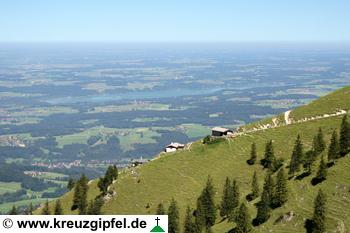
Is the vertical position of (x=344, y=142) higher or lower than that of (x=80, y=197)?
higher

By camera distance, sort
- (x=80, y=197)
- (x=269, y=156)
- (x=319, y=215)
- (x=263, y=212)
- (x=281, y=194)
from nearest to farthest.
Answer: (x=319, y=215) < (x=263, y=212) < (x=281, y=194) < (x=269, y=156) < (x=80, y=197)

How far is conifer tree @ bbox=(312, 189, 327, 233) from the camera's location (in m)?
71.4

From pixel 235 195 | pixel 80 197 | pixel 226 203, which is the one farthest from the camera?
pixel 80 197

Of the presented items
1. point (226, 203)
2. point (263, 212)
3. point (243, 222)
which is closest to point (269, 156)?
point (226, 203)

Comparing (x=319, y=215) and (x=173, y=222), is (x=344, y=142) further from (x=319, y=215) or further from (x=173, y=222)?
(x=173, y=222)

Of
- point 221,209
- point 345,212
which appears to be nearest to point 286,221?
point 345,212

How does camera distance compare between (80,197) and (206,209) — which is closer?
(206,209)

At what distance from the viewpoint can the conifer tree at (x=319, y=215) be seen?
2813 inches

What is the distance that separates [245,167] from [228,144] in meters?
13.7

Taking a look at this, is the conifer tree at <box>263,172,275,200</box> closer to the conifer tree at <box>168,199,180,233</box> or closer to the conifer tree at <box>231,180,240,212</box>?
the conifer tree at <box>231,180,240,212</box>

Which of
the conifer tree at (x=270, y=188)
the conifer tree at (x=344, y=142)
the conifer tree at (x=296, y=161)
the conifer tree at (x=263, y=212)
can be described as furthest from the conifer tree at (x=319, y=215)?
the conifer tree at (x=296, y=161)

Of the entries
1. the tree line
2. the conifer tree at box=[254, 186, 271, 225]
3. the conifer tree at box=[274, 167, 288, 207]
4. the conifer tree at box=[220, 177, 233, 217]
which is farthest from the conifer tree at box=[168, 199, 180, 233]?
the conifer tree at box=[274, 167, 288, 207]

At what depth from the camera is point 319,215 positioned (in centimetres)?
7212

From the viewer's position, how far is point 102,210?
108m
